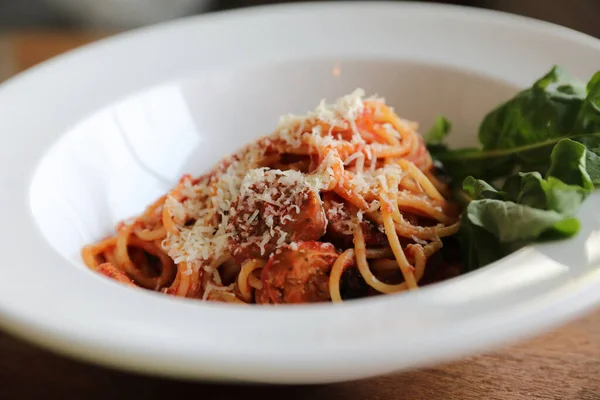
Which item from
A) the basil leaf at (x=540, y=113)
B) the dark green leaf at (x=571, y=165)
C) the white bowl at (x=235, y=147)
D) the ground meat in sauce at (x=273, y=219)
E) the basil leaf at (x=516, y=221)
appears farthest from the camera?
the basil leaf at (x=540, y=113)

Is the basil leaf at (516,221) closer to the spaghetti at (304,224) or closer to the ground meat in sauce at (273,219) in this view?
the spaghetti at (304,224)

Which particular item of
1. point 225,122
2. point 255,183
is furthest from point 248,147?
point 225,122

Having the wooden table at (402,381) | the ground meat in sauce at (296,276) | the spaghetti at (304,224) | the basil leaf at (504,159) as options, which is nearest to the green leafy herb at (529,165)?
the basil leaf at (504,159)

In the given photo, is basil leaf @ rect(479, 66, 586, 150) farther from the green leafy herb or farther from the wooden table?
the wooden table

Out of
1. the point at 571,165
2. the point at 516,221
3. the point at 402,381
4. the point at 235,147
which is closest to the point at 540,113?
the point at 571,165

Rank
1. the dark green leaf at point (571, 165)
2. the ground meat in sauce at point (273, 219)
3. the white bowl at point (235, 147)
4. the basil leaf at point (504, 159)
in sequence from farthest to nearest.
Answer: the basil leaf at point (504, 159) < the ground meat in sauce at point (273, 219) < the dark green leaf at point (571, 165) < the white bowl at point (235, 147)

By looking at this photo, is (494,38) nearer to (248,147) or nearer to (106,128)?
(248,147)

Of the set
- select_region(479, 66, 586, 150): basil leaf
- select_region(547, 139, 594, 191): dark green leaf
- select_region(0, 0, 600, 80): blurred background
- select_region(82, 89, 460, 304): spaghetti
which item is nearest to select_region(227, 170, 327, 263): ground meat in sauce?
select_region(82, 89, 460, 304): spaghetti
